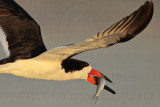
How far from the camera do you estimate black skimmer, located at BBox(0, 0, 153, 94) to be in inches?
101

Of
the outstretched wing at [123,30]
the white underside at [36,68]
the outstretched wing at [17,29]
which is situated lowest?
the white underside at [36,68]

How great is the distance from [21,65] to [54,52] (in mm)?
497

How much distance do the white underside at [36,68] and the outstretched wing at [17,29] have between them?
47 centimetres

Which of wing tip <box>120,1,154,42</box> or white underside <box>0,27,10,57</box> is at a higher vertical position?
wing tip <box>120,1,154,42</box>

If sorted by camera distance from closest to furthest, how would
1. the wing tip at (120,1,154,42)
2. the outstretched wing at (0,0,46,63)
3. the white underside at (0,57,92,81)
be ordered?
the wing tip at (120,1,154,42) < the white underside at (0,57,92,81) < the outstretched wing at (0,0,46,63)

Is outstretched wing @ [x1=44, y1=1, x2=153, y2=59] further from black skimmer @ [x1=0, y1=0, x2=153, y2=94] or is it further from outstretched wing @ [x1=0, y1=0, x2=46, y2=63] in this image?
outstretched wing @ [x1=0, y1=0, x2=46, y2=63]

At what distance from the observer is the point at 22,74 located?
3498 millimetres

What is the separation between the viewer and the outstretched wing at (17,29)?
4.02 meters

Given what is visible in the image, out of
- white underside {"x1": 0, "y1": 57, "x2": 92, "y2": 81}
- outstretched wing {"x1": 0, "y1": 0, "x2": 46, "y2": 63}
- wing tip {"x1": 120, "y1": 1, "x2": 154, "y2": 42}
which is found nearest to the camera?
wing tip {"x1": 120, "y1": 1, "x2": 154, "y2": 42}

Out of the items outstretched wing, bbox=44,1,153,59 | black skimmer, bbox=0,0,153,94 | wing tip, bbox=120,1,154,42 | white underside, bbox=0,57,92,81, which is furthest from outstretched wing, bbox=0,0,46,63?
wing tip, bbox=120,1,154,42

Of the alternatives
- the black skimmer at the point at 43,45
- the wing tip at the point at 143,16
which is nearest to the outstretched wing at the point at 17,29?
the black skimmer at the point at 43,45

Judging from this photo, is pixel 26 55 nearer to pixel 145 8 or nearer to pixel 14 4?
pixel 14 4

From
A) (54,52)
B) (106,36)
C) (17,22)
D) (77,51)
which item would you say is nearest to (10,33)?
(17,22)

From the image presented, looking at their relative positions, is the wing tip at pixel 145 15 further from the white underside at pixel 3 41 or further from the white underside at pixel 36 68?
the white underside at pixel 3 41
